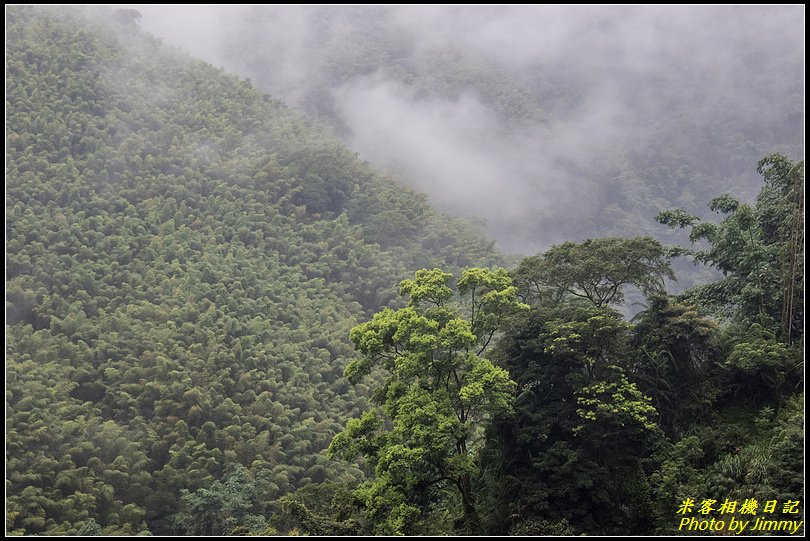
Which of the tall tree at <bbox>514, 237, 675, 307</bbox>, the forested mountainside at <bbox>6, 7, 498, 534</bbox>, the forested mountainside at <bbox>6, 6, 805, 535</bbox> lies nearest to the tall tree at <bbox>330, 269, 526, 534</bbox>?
the forested mountainside at <bbox>6, 6, 805, 535</bbox>

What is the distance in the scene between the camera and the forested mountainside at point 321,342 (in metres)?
15.3

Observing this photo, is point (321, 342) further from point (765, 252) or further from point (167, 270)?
point (765, 252)

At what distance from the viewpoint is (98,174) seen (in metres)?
46.8

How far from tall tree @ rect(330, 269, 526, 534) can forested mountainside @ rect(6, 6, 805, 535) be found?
0.06m

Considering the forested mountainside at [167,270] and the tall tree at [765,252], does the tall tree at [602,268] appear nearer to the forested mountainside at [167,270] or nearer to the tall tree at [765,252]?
the tall tree at [765,252]

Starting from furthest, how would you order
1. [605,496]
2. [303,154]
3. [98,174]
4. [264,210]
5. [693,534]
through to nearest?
[303,154], [264,210], [98,174], [605,496], [693,534]

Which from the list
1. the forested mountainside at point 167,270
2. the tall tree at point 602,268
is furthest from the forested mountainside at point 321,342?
the forested mountainside at point 167,270

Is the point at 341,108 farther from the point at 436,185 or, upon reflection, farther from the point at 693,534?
the point at 693,534

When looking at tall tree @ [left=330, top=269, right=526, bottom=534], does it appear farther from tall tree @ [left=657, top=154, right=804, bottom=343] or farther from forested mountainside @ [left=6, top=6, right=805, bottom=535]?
tall tree @ [left=657, top=154, right=804, bottom=343]

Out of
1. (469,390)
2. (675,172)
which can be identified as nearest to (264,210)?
(469,390)

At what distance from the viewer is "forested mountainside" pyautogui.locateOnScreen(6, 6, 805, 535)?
15.3 meters

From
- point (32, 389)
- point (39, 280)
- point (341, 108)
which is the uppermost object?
point (341, 108)

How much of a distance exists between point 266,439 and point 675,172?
335 feet

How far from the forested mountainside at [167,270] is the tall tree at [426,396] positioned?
14090 mm
